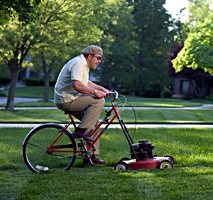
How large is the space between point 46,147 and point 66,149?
0.96 ft

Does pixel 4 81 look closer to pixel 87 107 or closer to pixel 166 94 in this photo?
pixel 166 94

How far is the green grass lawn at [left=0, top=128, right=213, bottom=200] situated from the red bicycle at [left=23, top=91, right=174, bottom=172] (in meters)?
0.14

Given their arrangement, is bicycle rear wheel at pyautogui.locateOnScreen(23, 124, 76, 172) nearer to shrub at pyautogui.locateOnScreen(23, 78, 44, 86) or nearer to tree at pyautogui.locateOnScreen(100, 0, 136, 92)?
tree at pyautogui.locateOnScreen(100, 0, 136, 92)

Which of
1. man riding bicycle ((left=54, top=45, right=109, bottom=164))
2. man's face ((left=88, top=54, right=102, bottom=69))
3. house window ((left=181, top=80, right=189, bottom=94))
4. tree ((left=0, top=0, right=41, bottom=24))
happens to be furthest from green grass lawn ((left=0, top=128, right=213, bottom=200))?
house window ((left=181, top=80, right=189, bottom=94))

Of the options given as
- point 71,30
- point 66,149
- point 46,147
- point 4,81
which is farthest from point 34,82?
point 66,149

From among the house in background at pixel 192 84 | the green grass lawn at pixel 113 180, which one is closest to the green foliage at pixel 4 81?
the house in background at pixel 192 84

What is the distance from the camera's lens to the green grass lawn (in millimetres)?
5590

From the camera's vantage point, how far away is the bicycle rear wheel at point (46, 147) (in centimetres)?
716

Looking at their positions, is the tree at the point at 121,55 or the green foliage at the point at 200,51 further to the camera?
the tree at the point at 121,55

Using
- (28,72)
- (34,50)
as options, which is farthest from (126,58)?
(34,50)

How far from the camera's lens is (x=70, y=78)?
23.4 ft

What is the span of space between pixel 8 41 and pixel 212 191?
18.4 meters

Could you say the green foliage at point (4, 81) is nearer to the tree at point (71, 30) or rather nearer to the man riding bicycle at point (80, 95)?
the tree at point (71, 30)

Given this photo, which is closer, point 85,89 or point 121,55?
point 85,89
